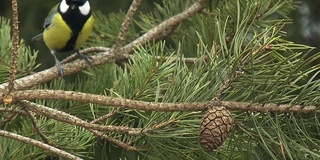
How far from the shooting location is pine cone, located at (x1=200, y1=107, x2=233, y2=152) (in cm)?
60

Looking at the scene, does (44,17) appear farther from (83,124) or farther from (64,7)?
(83,124)

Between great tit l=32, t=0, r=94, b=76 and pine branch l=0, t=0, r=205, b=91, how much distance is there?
22 centimetres

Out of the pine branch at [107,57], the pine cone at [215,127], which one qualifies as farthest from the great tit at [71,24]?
the pine cone at [215,127]

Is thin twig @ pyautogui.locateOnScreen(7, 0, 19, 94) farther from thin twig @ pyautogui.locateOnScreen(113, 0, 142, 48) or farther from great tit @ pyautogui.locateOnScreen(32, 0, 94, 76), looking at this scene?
great tit @ pyautogui.locateOnScreen(32, 0, 94, 76)

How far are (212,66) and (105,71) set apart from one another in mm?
497

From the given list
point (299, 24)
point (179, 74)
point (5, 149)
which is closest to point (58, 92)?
point (179, 74)

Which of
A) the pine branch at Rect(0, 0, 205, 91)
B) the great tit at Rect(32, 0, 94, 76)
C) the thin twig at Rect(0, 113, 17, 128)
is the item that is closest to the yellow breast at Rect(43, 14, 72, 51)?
the great tit at Rect(32, 0, 94, 76)

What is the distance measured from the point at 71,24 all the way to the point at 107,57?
32 cm

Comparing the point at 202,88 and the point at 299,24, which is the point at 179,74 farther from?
the point at 299,24

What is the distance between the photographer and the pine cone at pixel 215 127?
0.60 m

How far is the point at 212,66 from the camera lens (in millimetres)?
666

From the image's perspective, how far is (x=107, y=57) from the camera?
112cm

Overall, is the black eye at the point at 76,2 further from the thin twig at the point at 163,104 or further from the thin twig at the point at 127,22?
the thin twig at the point at 163,104

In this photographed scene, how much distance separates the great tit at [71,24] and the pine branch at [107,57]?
22cm
